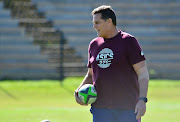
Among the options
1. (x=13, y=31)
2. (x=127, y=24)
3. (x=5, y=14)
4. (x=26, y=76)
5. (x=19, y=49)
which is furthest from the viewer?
(x=127, y=24)

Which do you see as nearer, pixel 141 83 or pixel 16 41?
pixel 141 83

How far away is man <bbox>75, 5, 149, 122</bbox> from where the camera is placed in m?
5.09

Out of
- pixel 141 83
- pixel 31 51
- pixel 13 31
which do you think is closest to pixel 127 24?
pixel 31 51

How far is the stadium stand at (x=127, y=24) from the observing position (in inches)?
823

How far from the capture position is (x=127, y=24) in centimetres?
2203

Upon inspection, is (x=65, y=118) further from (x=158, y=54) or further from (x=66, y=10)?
(x=66, y=10)

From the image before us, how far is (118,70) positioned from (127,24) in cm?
1704

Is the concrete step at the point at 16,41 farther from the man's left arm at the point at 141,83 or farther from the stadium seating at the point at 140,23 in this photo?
the man's left arm at the point at 141,83

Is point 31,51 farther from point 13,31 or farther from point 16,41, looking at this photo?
point 13,31

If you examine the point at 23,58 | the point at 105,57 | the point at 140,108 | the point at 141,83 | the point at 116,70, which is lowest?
the point at 23,58

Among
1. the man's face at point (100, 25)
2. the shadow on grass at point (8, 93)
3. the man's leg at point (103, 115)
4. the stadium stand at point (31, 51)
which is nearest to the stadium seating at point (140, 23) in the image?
the stadium stand at point (31, 51)

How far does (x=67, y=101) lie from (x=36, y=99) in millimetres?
Answer: 946

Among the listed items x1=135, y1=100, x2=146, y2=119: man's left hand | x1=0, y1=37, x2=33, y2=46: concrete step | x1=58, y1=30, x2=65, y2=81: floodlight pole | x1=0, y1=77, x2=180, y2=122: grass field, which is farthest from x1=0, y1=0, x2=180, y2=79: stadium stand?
x1=135, y1=100, x2=146, y2=119: man's left hand

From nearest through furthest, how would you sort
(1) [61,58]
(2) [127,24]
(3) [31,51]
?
(1) [61,58], (3) [31,51], (2) [127,24]
